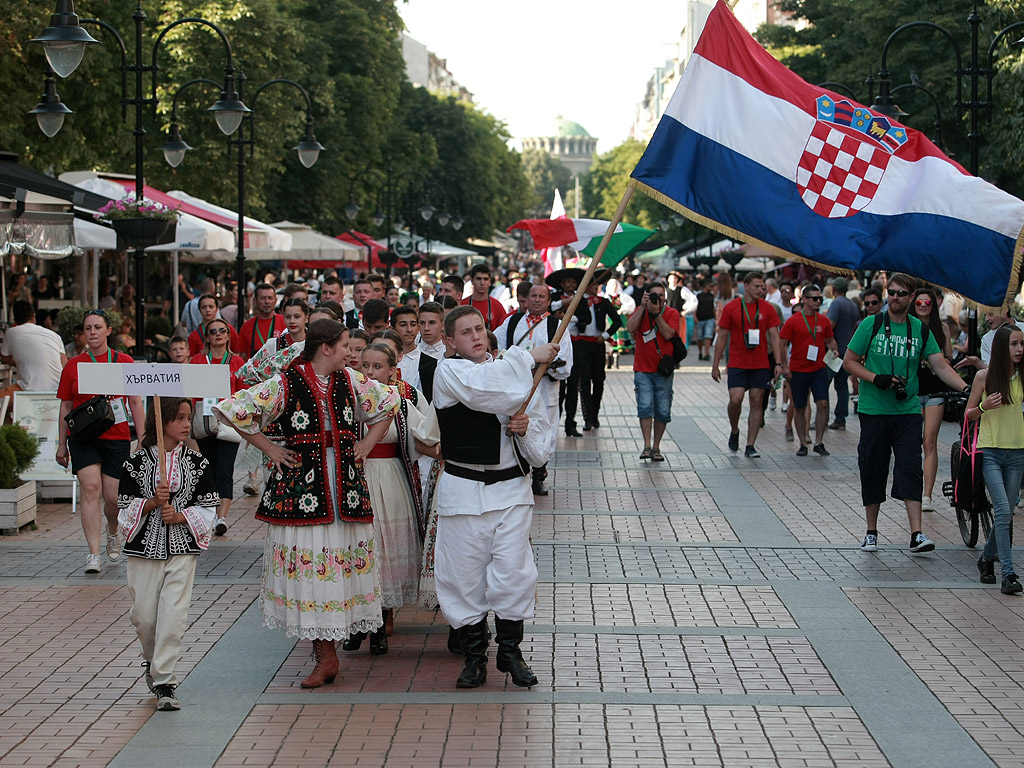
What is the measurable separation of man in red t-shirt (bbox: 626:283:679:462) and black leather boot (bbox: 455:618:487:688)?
856 centimetres

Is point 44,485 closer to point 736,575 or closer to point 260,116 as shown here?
point 736,575

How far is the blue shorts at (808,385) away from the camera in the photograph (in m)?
15.9

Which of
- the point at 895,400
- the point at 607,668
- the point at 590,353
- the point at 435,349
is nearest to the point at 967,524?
the point at 895,400

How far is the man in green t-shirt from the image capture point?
400 inches

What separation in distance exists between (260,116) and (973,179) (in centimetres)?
2861

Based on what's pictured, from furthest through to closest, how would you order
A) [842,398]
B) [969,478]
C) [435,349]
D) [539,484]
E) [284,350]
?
[842,398] < [539,484] < [969,478] < [435,349] < [284,350]

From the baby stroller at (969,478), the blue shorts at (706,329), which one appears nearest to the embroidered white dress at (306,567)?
the baby stroller at (969,478)

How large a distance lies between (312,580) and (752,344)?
953 centimetres

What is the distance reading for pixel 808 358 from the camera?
52.3 ft

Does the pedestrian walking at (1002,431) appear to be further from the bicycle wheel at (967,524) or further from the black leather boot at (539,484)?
the black leather boot at (539,484)

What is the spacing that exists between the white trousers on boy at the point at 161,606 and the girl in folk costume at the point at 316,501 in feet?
1.43

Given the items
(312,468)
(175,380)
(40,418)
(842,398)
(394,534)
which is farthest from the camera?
(842,398)

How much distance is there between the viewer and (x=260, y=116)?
1353 inches

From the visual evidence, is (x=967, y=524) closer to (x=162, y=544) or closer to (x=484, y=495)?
(x=484, y=495)
